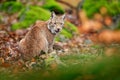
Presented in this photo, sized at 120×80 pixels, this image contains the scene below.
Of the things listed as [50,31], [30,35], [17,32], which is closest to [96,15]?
[17,32]

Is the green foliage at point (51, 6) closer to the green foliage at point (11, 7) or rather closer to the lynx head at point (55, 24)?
the green foliage at point (11, 7)

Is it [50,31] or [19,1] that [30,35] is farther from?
[19,1]

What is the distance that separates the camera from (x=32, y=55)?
9.01m

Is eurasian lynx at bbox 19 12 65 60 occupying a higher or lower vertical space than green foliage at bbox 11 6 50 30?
lower

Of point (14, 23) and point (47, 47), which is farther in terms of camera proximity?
point (14, 23)

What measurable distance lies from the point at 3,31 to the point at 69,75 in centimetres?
1093

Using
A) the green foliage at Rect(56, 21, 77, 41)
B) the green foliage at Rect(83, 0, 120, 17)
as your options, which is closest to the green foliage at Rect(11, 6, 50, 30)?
the green foliage at Rect(56, 21, 77, 41)

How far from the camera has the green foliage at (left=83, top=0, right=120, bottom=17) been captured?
1748cm

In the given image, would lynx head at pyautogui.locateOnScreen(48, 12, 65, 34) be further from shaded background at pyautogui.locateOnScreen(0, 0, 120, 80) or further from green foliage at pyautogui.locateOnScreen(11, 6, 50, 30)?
green foliage at pyautogui.locateOnScreen(11, 6, 50, 30)

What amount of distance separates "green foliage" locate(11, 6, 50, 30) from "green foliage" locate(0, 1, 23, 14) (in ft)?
3.74

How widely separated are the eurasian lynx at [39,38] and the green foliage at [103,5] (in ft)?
24.4

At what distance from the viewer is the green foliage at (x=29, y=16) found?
14.5 m

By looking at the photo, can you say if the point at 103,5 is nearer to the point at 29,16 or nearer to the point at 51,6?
the point at 51,6

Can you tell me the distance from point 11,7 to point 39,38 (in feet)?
25.3
